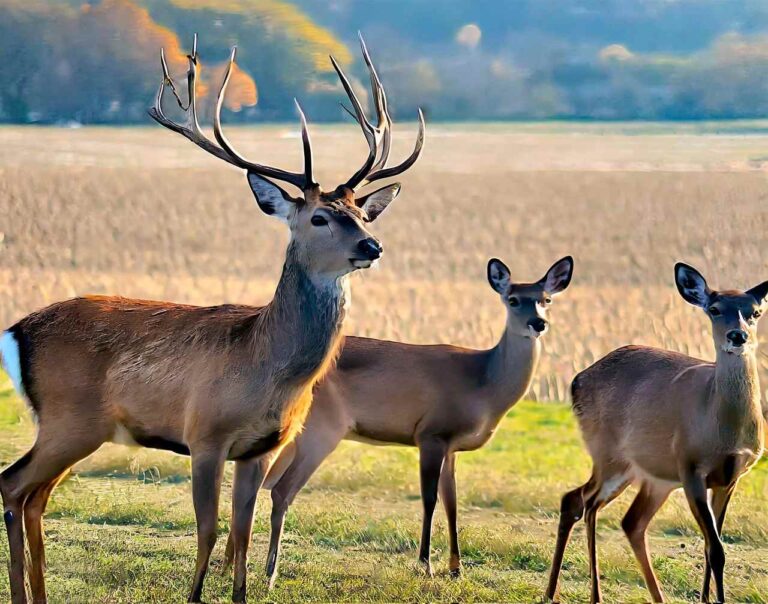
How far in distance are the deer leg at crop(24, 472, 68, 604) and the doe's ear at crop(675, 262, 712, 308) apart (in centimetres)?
381

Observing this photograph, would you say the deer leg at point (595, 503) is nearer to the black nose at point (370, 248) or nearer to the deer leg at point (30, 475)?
the black nose at point (370, 248)

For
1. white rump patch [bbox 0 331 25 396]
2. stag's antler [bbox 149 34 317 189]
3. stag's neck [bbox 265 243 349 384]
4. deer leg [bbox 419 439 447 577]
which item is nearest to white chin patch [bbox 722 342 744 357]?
stag's neck [bbox 265 243 349 384]

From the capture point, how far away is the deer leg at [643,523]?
9.65 m

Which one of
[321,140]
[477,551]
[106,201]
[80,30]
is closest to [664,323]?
[477,551]

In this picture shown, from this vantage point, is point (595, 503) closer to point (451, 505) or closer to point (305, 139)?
point (451, 505)

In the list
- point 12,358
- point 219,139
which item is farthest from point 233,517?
point 219,139

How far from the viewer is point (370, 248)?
26.7 ft

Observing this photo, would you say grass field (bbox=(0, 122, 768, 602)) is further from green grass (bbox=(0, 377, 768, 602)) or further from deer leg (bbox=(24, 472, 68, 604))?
deer leg (bbox=(24, 472, 68, 604))

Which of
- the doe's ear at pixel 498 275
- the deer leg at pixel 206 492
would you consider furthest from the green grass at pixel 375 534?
the doe's ear at pixel 498 275

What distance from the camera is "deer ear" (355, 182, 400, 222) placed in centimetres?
905

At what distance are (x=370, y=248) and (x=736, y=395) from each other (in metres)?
2.36

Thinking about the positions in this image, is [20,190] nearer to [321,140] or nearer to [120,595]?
[321,140]

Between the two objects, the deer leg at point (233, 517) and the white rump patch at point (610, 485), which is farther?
the white rump patch at point (610, 485)

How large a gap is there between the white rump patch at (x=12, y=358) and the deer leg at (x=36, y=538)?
1.95 ft
